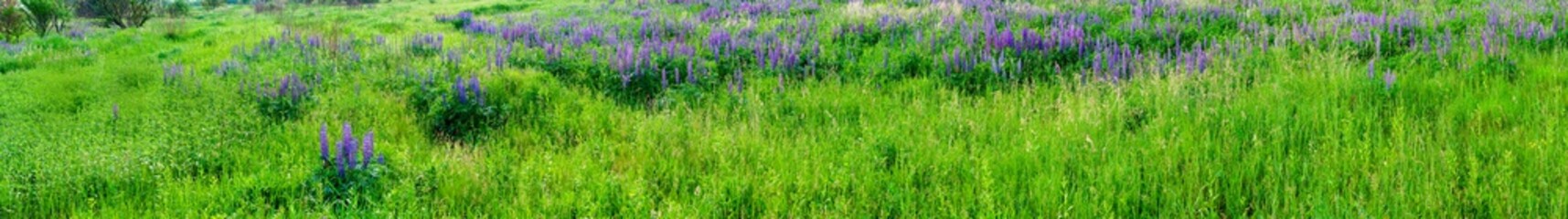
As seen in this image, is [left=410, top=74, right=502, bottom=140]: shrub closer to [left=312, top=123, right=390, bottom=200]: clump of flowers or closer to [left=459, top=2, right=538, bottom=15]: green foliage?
[left=312, top=123, right=390, bottom=200]: clump of flowers

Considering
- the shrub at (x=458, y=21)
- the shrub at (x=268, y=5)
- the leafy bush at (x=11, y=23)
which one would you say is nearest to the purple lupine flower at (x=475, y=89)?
the shrub at (x=458, y=21)

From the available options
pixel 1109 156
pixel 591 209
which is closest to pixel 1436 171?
pixel 1109 156

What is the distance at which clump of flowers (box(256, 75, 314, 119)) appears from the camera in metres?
5.92

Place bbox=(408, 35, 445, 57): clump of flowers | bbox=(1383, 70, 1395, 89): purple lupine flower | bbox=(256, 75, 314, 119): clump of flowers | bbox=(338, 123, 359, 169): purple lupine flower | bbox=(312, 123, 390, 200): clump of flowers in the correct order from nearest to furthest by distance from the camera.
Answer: bbox=(312, 123, 390, 200): clump of flowers, bbox=(338, 123, 359, 169): purple lupine flower, bbox=(1383, 70, 1395, 89): purple lupine flower, bbox=(256, 75, 314, 119): clump of flowers, bbox=(408, 35, 445, 57): clump of flowers

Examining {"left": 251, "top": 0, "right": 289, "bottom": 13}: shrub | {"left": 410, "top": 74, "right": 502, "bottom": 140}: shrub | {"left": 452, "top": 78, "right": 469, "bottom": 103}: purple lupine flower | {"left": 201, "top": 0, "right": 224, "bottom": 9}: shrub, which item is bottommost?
{"left": 201, "top": 0, "right": 224, "bottom": 9}: shrub

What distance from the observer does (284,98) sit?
6113 mm

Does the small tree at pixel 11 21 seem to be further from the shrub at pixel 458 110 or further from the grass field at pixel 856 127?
the shrub at pixel 458 110

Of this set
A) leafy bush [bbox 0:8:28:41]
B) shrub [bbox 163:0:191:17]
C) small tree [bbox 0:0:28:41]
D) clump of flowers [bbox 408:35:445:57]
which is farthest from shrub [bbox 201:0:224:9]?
clump of flowers [bbox 408:35:445:57]

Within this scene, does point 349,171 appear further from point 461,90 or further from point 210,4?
point 210,4

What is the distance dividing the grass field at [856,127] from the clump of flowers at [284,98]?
0.03 m

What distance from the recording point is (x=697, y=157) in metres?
4.41

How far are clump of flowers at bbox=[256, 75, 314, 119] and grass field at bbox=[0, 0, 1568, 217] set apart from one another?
0.09ft

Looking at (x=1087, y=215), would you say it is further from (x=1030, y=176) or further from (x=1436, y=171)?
(x=1436, y=171)

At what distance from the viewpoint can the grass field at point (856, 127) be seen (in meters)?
3.53
